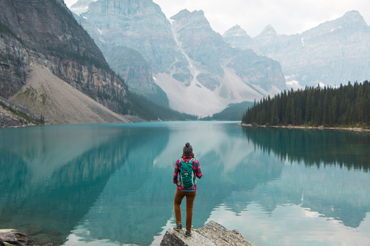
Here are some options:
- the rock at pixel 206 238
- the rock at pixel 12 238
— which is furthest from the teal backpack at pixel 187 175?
the rock at pixel 12 238

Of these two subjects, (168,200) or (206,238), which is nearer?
(206,238)

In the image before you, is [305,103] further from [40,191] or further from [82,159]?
[40,191]

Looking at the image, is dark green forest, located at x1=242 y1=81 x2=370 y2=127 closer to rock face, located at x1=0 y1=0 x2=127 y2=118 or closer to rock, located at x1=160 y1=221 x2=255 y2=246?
rock, located at x1=160 y1=221 x2=255 y2=246

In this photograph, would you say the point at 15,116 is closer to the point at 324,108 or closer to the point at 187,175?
the point at 187,175

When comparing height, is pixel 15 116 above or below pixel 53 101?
below

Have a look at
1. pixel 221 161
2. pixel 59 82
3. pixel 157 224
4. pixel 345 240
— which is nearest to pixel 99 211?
pixel 157 224

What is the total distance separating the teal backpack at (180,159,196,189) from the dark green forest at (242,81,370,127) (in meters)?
89.4

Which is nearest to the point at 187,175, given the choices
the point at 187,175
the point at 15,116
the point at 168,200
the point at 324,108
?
the point at 187,175

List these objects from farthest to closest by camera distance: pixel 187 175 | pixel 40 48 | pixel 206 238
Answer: pixel 40 48, pixel 206 238, pixel 187 175

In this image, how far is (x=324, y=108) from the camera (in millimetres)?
96375

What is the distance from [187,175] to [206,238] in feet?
8.22

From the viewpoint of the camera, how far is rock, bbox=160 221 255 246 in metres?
8.47

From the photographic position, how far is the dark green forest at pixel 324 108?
85.8 m

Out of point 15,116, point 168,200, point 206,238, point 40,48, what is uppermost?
point 40,48
